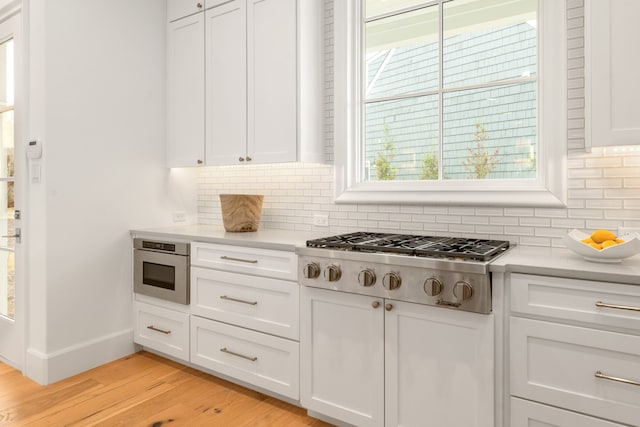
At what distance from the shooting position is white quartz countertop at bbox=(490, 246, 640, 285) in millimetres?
1452

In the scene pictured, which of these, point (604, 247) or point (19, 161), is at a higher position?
point (19, 161)

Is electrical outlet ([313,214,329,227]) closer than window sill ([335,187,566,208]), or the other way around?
window sill ([335,187,566,208])

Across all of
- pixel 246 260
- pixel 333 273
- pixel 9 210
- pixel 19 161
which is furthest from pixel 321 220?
pixel 9 210

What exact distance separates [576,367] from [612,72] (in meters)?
1.17

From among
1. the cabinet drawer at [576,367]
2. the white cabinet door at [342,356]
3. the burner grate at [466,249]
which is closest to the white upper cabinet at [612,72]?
the burner grate at [466,249]

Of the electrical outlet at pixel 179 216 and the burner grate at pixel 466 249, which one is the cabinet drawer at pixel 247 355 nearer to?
the burner grate at pixel 466 249

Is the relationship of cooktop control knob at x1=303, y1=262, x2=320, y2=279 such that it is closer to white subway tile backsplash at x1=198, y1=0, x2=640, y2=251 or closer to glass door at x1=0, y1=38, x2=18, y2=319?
white subway tile backsplash at x1=198, y1=0, x2=640, y2=251

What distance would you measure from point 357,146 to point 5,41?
2.54m

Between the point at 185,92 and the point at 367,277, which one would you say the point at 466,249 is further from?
the point at 185,92

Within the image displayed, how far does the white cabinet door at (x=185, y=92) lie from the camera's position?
10.2ft

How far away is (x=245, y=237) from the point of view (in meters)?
2.60

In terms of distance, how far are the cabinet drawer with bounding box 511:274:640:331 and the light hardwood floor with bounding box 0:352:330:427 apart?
1239 millimetres

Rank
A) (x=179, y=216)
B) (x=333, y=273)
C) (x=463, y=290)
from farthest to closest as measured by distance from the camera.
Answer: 1. (x=179, y=216)
2. (x=333, y=273)
3. (x=463, y=290)

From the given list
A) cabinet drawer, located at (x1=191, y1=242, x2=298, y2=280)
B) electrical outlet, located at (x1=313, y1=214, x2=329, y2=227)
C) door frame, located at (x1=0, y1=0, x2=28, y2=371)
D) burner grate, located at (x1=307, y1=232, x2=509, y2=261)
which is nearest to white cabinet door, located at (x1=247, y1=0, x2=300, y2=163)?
electrical outlet, located at (x1=313, y1=214, x2=329, y2=227)
